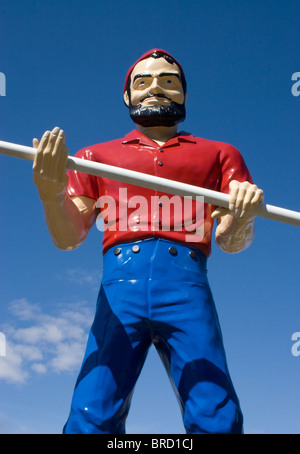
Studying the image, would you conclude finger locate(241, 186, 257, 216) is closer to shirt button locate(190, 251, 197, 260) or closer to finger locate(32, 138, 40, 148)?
shirt button locate(190, 251, 197, 260)

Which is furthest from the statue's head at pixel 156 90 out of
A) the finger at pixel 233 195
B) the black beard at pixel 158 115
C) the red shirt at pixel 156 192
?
the finger at pixel 233 195

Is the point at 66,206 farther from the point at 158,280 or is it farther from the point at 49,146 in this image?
the point at 158,280

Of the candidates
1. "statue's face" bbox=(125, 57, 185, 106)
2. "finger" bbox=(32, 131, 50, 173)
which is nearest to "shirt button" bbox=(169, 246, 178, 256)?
"finger" bbox=(32, 131, 50, 173)

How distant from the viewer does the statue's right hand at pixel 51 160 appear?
2840 mm

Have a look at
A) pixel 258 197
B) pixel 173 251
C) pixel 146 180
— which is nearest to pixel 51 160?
pixel 146 180

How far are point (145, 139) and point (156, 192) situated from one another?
1.42ft

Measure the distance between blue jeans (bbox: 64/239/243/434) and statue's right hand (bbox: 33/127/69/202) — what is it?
577 millimetres

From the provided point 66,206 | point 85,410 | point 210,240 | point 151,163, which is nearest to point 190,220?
point 210,240

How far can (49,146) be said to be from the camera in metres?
2.84

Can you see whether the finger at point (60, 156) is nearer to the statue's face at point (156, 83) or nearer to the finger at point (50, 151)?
the finger at point (50, 151)

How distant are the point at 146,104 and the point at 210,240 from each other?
0.98m

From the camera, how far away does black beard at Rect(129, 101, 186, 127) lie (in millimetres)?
3586

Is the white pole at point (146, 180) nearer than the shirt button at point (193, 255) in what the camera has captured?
Yes

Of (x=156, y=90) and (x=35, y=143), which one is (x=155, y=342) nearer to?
(x=35, y=143)
